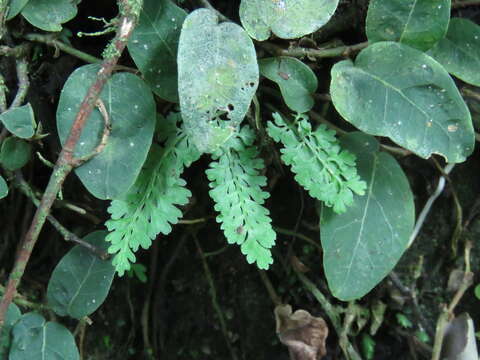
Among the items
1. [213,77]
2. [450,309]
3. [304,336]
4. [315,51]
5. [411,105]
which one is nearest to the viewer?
[213,77]

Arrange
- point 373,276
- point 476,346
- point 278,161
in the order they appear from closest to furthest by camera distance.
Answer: point 373,276 < point 278,161 < point 476,346

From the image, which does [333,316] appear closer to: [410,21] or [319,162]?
[319,162]

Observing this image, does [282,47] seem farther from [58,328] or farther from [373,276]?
[58,328]

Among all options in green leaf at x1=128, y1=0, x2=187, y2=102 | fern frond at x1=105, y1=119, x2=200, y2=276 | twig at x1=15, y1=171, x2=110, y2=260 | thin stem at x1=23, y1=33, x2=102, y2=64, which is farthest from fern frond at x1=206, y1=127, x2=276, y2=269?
thin stem at x1=23, y1=33, x2=102, y2=64

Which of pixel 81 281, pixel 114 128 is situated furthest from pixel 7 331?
pixel 114 128

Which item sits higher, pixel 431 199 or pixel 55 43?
pixel 55 43

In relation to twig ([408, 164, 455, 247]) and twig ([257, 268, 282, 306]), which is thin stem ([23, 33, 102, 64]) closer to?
twig ([257, 268, 282, 306])

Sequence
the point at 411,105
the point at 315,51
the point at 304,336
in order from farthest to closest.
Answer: the point at 304,336
the point at 315,51
the point at 411,105

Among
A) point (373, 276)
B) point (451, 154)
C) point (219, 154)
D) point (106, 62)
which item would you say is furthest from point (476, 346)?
point (106, 62)
